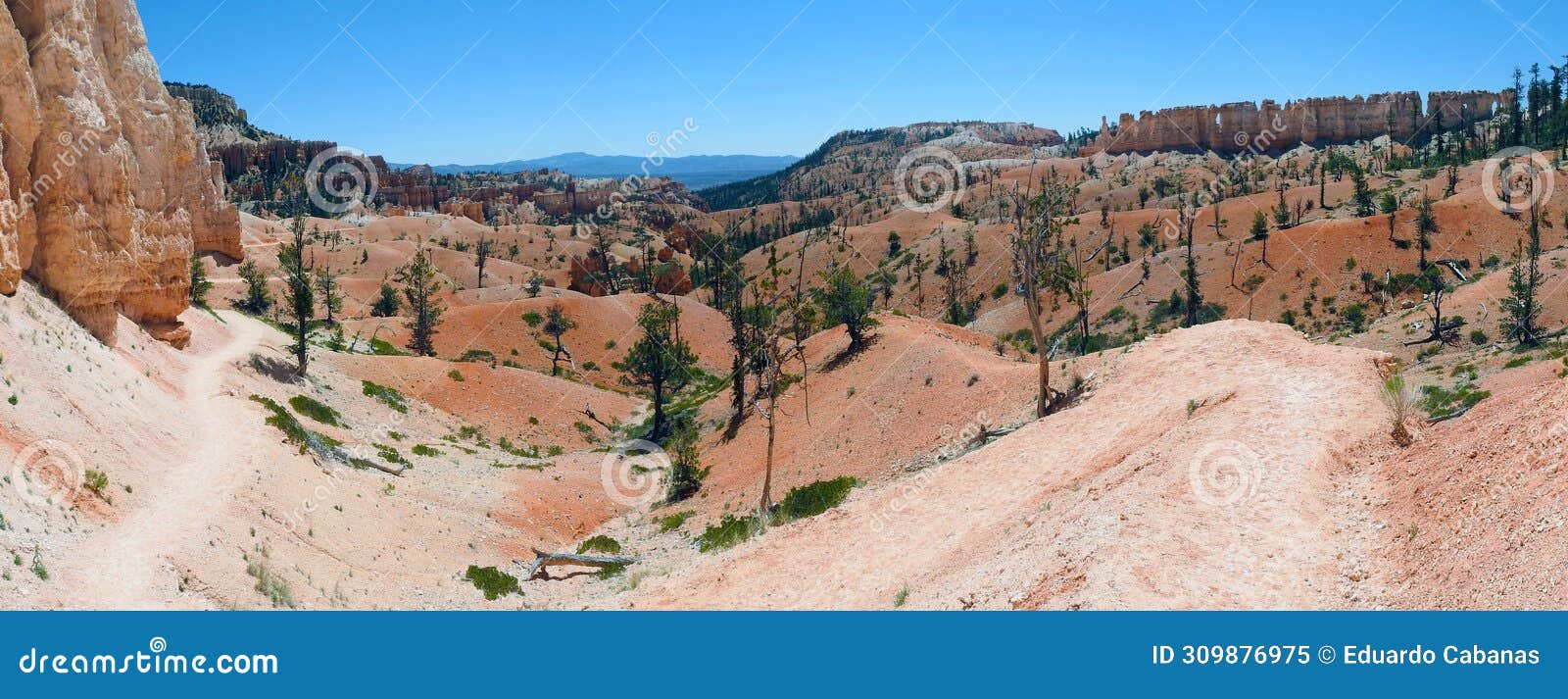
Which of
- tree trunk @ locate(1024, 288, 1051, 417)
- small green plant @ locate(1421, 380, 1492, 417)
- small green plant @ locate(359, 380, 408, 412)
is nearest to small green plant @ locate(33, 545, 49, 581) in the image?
tree trunk @ locate(1024, 288, 1051, 417)

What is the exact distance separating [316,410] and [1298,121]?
558 feet

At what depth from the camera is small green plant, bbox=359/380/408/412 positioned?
123 feet

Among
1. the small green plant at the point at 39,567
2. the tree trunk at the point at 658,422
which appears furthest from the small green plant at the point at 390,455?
the small green plant at the point at 39,567

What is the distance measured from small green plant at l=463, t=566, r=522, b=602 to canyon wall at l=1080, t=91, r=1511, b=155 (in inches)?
6367

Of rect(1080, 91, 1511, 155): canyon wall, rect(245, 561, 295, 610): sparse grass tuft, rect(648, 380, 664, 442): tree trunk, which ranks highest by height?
rect(1080, 91, 1511, 155): canyon wall

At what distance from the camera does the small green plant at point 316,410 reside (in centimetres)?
3114

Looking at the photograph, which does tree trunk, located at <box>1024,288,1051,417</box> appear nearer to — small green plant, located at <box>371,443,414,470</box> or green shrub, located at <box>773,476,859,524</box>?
green shrub, located at <box>773,476,859,524</box>

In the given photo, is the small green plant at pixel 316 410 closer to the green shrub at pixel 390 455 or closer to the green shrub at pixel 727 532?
the green shrub at pixel 390 455

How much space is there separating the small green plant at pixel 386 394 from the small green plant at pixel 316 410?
378 centimetres

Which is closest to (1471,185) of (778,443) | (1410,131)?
(778,443)

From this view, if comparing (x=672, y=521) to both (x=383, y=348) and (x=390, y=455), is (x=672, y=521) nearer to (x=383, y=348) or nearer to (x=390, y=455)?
(x=390, y=455)

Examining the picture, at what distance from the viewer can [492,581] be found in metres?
21.4

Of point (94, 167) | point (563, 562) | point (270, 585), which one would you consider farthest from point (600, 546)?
point (94, 167)

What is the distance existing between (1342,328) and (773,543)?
4428 centimetres
